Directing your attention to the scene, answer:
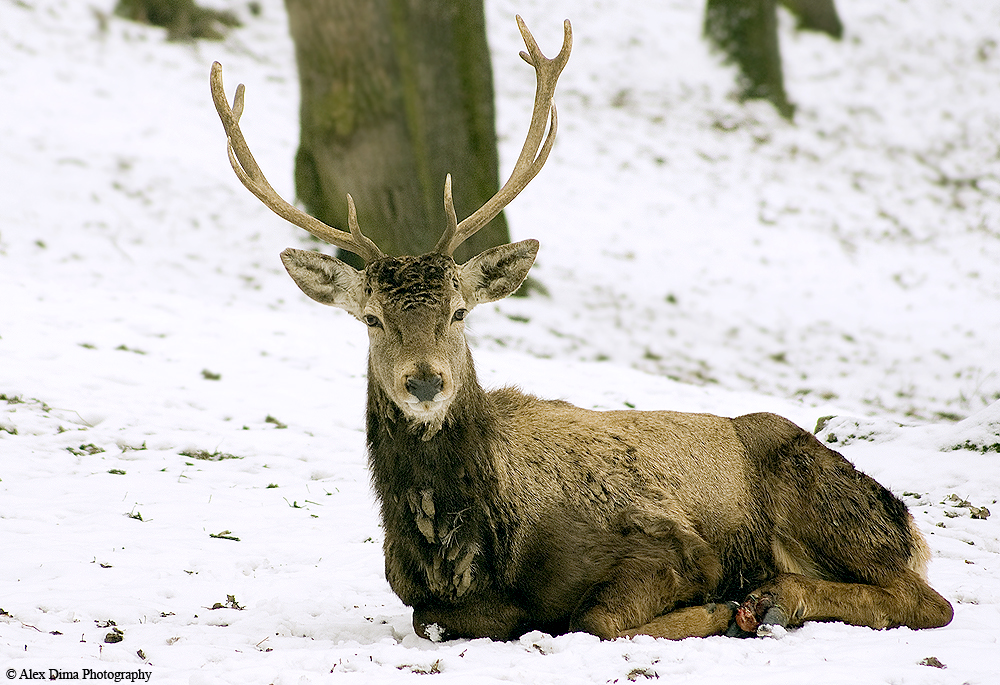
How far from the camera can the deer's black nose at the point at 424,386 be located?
15.2 ft

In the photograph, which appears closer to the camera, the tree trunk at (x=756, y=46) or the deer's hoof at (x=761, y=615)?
the deer's hoof at (x=761, y=615)

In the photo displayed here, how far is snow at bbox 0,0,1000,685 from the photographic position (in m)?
4.75

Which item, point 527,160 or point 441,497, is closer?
point 441,497

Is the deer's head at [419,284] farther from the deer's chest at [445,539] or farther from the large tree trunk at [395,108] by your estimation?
the large tree trunk at [395,108]

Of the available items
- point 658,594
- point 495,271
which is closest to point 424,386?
point 495,271

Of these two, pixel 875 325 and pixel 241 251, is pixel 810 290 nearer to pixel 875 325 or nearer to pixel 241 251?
pixel 875 325

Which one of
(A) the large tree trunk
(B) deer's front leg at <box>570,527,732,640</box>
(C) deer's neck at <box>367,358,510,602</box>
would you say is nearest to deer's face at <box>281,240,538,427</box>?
(C) deer's neck at <box>367,358,510,602</box>

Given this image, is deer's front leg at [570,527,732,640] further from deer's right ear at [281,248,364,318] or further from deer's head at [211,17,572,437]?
deer's right ear at [281,248,364,318]

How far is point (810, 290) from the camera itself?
14.0 metres

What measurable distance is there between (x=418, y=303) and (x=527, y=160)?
123 centimetres

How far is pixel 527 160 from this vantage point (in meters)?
5.75

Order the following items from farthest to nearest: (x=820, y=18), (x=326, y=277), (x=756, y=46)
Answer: (x=820, y=18) < (x=756, y=46) < (x=326, y=277)

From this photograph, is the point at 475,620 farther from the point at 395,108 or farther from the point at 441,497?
the point at 395,108

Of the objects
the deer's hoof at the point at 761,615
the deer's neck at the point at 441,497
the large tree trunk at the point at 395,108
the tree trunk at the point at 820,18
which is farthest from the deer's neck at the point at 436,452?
the tree trunk at the point at 820,18
